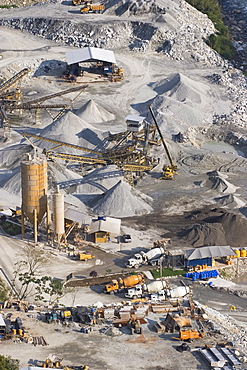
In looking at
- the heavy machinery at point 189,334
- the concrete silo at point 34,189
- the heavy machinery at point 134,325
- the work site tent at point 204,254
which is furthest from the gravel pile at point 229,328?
the concrete silo at point 34,189

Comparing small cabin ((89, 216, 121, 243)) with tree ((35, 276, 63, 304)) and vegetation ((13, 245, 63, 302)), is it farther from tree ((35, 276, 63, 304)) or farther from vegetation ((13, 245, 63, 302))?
tree ((35, 276, 63, 304))

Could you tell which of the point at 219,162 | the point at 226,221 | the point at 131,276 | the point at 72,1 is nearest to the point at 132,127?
the point at 219,162

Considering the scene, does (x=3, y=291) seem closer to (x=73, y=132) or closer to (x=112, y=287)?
(x=112, y=287)

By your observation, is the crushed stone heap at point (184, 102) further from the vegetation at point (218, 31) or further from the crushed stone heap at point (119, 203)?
the crushed stone heap at point (119, 203)

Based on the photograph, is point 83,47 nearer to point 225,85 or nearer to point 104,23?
point 104,23

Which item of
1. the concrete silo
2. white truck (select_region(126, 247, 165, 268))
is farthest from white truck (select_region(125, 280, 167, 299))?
the concrete silo
